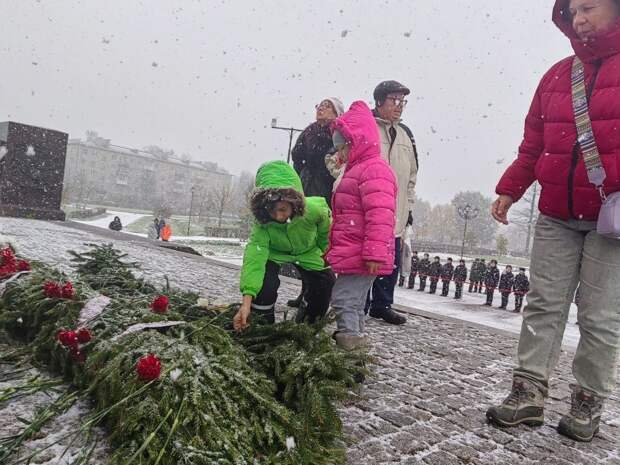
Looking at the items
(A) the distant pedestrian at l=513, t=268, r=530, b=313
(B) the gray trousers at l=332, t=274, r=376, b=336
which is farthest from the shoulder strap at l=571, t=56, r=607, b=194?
(A) the distant pedestrian at l=513, t=268, r=530, b=313

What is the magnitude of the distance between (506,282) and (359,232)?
A: 36.5 ft

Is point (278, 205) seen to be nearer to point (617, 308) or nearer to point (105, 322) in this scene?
point (105, 322)

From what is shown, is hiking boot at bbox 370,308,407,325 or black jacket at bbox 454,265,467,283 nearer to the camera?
hiking boot at bbox 370,308,407,325

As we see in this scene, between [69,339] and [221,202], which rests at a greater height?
[221,202]

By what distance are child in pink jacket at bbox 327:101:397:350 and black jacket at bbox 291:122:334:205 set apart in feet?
4.86

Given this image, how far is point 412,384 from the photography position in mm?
2807

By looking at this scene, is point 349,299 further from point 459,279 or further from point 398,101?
point 459,279

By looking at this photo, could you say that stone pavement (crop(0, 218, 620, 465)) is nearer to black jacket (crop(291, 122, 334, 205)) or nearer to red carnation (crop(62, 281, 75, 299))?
red carnation (crop(62, 281, 75, 299))

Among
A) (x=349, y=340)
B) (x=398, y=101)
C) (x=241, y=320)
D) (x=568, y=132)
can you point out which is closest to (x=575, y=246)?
(x=568, y=132)

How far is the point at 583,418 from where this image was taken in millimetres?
2258

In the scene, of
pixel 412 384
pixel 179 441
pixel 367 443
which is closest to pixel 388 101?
pixel 412 384

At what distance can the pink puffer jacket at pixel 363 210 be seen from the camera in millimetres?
2768

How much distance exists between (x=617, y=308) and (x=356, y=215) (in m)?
1.36

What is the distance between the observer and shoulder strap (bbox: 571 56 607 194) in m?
2.20
